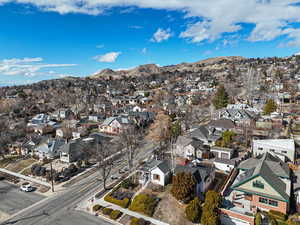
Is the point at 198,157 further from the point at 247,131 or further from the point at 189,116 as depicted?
the point at 189,116

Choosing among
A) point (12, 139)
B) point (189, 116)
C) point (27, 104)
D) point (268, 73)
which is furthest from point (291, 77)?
point (27, 104)

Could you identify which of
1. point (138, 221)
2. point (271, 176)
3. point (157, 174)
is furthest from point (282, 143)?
point (138, 221)

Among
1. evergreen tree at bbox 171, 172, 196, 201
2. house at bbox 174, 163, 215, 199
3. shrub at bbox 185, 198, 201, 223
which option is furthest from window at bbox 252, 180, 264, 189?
shrub at bbox 185, 198, 201, 223

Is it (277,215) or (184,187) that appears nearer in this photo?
(277,215)

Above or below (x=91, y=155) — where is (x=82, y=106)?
above

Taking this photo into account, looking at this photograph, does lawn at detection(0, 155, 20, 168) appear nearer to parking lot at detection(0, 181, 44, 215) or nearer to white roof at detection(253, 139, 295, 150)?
parking lot at detection(0, 181, 44, 215)

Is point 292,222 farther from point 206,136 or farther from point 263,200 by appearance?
point 206,136
